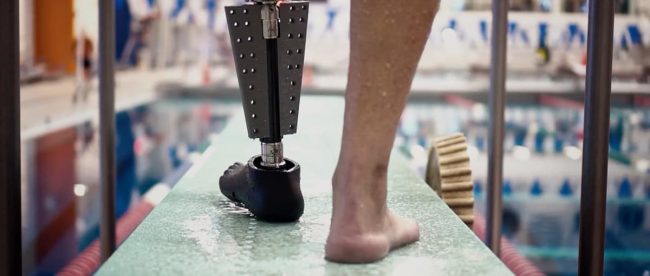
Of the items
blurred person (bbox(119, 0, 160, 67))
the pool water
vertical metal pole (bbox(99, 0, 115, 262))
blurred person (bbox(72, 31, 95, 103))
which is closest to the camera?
vertical metal pole (bbox(99, 0, 115, 262))

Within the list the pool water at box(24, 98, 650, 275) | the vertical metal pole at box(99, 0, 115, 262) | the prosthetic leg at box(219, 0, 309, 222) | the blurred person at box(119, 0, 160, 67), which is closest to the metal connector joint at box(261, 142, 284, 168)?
the prosthetic leg at box(219, 0, 309, 222)

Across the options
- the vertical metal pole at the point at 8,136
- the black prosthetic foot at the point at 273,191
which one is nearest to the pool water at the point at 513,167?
the black prosthetic foot at the point at 273,191

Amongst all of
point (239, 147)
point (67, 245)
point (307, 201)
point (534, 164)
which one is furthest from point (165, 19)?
point (307, 201)

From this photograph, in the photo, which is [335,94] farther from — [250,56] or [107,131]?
[250,56]

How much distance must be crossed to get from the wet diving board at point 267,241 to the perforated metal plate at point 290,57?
16 centimetres

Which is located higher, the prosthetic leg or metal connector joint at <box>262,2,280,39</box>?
metal connector joint at <box>262,2,280,39</box>

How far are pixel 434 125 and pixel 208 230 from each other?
5855mm

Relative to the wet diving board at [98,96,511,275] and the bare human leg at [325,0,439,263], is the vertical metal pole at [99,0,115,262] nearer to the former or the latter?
the wet diving board at [98,96,511,275]

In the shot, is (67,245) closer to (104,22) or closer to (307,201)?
(104,22)

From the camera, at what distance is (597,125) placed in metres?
0.95

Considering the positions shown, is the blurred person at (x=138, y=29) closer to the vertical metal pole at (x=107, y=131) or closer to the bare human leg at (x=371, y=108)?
the vertical metal pole at (x=107, y=131)

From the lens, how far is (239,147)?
6.34 feet

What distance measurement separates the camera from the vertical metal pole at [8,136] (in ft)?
2.77

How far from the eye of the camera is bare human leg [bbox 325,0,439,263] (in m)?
0.81
